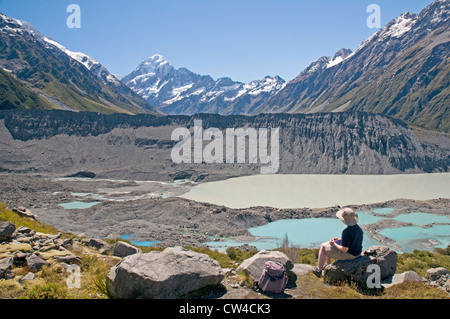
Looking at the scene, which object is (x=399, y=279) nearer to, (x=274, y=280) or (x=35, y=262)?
(x=274, y=280)

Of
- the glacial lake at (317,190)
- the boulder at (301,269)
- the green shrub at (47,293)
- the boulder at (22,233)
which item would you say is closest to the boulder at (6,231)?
the boulder at (22,233)

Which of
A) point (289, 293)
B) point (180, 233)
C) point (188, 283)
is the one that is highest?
point (188, 283)

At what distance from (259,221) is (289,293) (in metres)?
30.7

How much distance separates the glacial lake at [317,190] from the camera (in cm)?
4866

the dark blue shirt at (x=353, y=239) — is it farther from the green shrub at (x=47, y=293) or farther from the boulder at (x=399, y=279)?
the green shrub at (x=47, y=293)

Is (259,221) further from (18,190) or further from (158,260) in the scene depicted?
(18,190)

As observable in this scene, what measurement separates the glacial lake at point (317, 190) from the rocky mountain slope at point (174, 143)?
21.6ft

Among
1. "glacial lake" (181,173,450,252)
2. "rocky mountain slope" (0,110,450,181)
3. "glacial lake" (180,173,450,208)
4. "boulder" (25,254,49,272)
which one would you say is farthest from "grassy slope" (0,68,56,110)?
"boulder" (25,254,49,272)

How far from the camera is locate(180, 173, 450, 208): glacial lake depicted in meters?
48.7

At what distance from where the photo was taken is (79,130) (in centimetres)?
9019

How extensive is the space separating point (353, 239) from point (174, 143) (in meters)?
84.7

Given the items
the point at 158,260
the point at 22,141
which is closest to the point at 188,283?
the point at 158,260

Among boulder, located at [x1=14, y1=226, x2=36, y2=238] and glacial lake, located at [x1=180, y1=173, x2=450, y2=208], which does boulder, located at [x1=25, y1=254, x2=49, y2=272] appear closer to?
boulder, located at [x1=14, y1=226, x2=36, y2=238]

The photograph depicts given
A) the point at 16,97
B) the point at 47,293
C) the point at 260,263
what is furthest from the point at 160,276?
the point at 16,97
